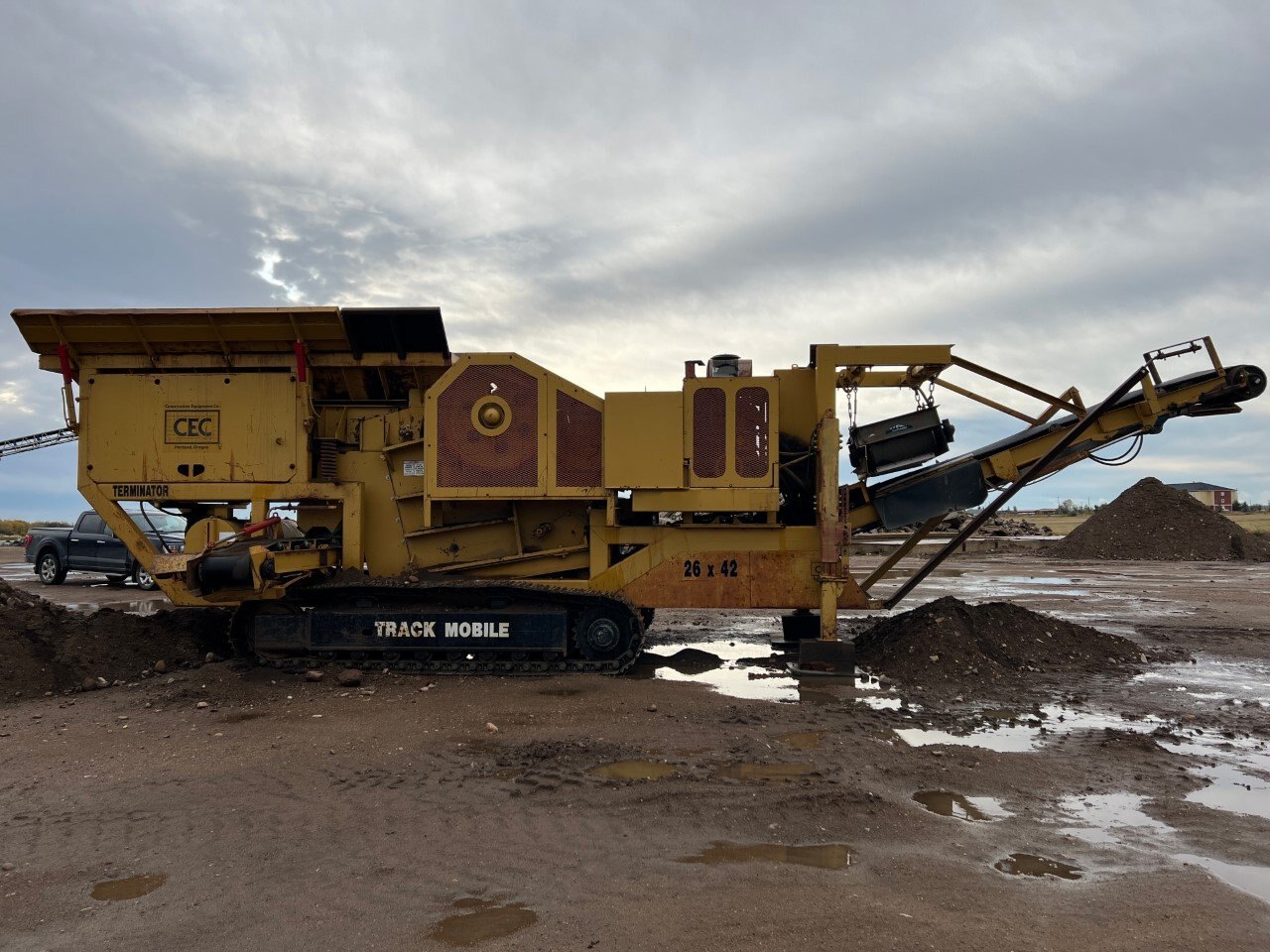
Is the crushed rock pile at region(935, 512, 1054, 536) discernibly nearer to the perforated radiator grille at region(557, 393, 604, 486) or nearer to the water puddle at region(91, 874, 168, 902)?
the perforated radiator grille at region(557, 393, 604, 486)

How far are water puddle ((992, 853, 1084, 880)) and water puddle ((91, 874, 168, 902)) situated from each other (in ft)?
13.1

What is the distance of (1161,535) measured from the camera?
95.5 feet

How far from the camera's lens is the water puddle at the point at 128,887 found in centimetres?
368

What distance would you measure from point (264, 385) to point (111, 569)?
11.8m

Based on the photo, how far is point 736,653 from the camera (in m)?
9.90

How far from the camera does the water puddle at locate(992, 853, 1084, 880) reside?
387 centimetres

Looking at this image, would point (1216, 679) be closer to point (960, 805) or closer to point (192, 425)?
point (960, 805)

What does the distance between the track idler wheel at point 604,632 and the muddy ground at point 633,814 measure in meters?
0.44

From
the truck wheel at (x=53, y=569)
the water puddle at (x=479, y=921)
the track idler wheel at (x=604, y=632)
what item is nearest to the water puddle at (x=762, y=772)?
the water puddle at (x=479, y=921)

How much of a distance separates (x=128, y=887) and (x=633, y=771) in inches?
111

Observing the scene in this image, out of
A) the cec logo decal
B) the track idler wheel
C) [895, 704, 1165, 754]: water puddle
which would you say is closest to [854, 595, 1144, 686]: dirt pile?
[895, 704, 1165, 754]: water puddle

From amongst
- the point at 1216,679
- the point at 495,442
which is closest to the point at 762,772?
the point at 495,442


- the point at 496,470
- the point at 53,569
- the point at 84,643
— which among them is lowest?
the point at 84,643

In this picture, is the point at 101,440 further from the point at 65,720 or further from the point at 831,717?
the point at 831,717
